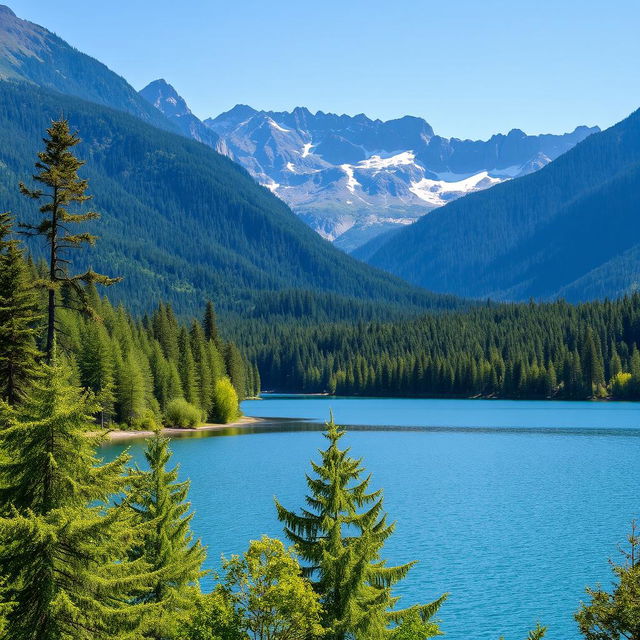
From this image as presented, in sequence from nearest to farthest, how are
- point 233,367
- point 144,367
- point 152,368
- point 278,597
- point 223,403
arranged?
1. point 278,597
2. point 144,367
3. point 152,368
4. point 223,403
5. point 233,367

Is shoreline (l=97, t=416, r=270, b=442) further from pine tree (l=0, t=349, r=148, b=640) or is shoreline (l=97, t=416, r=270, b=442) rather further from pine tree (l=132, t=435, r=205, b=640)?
pine tree (l=0, t=349, r=148, b=640)

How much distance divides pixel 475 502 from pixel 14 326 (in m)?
38.7

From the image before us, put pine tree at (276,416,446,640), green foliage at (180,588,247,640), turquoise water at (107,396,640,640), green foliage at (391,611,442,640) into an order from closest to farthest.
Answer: green foliage at (180,588,247,640), pine tree at (276,416,446,640), green foliage at (391,611,442,640), turquoise water at (107,396,640,640)

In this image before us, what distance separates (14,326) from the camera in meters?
49.0

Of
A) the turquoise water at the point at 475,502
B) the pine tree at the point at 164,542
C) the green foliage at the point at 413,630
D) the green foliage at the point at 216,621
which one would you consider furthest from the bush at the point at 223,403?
the green foliage at the point at 216,621

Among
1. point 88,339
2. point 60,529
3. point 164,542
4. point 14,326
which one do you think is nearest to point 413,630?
point 164,542

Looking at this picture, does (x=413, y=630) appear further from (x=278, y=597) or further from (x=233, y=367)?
(x=233, y=367)

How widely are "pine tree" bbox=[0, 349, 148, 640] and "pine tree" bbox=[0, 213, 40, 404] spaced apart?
88.2ft

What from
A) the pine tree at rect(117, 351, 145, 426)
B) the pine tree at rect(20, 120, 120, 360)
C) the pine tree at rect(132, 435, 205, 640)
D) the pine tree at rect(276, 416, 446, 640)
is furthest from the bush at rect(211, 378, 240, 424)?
the pine tree at rect(276, 416, 446, 640)

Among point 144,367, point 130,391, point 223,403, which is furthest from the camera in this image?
point 223,403

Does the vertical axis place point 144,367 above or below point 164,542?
above

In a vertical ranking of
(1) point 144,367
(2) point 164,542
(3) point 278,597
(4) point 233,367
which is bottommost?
(3) point 278,597

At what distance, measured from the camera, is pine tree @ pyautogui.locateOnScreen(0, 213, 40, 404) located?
48031 mm

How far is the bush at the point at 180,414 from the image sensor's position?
403 feet
